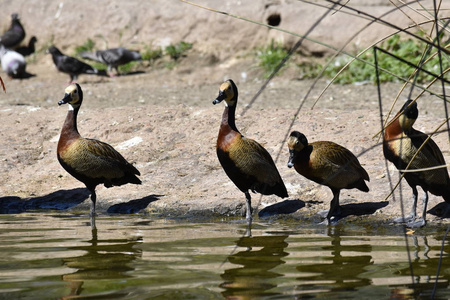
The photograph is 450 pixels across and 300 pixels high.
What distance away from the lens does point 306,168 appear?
18.0 ft

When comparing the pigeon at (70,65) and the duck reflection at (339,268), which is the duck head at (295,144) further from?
the pigeon at (70,65)

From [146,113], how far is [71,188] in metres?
1.61

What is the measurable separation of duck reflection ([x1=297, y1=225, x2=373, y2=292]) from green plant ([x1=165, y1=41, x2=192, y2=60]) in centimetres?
925

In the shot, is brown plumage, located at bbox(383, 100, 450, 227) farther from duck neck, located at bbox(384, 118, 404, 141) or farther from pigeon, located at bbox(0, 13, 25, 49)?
pigeon, located at bbox(0, 13, 25, 49)

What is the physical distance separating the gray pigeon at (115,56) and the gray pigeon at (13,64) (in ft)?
4.36

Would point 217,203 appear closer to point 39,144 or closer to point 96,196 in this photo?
point 96,196

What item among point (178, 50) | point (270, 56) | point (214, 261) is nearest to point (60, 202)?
point (214, 261)

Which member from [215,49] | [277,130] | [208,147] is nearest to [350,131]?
[277,130]

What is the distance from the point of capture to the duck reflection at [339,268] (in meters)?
3.52

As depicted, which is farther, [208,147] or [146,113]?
[146,113]

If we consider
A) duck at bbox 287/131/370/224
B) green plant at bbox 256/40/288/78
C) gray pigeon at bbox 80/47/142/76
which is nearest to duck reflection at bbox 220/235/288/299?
duck at bbox 287/131/370/224

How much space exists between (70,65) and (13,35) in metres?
2.35

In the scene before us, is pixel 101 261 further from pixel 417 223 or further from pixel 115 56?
pixel 115 56

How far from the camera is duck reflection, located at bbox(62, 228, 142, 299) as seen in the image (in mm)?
3707
